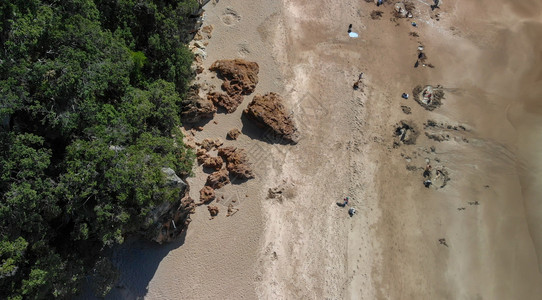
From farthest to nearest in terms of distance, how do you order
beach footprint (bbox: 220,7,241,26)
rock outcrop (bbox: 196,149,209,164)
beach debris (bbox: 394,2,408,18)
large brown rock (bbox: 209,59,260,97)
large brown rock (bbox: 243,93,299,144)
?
beach debris (bbox: 394,2,408,18) < beach footprint (bbox: 220,7,241,26) < large brown rock (bbox: 209,59,260,97) < large brown rock (bbox: 243,93,299,144) < rock outcrop (bbox: 196,149,209,164)

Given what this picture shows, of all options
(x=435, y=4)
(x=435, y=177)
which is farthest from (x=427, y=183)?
(x=435, y=4)

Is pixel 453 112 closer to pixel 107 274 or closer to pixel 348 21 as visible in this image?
pixel 348 21

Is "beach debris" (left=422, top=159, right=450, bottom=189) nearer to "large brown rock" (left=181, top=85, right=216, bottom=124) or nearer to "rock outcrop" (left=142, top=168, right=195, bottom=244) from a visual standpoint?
"large brown rock" (left=181, top=85, right=216, bottom=124)

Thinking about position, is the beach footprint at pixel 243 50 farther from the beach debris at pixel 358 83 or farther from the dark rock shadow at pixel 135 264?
the dark rock shadow at pixel 135 264

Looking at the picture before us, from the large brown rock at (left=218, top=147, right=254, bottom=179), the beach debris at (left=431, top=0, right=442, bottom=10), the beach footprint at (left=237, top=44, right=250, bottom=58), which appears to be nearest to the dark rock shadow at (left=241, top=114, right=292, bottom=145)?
the large brown rock at (left=218, top=147, right=254, bottom=179)

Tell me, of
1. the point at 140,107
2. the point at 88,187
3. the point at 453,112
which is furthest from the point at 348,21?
the point at 88,187
